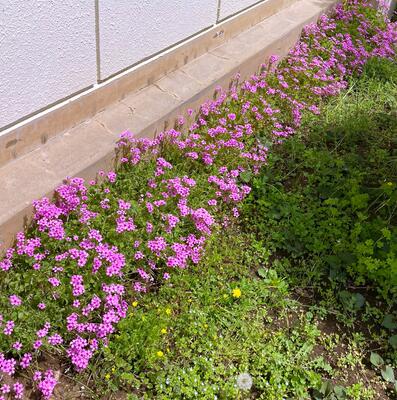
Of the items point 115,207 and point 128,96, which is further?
point 128,96

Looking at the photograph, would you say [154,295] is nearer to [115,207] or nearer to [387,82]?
[115,207]

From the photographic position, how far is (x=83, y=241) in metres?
2.85

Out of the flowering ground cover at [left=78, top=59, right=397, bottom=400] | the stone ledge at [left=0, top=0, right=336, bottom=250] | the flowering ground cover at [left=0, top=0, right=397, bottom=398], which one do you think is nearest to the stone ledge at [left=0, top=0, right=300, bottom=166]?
the stone ledge at [left=0, top=0, right=336, bottom=250]

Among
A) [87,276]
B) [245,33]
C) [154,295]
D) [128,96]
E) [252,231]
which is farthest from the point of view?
[245,33]

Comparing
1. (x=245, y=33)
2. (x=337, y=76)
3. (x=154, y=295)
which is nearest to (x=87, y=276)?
(x=154, y=295)

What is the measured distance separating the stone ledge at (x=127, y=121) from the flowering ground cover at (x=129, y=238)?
10cm

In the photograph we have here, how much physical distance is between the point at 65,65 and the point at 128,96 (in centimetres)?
71

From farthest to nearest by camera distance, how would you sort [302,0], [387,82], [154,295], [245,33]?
1. [302,0]
2. [387,82]
3. [245,33]
4. [154,295]

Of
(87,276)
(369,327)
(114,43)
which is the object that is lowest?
(369,327)

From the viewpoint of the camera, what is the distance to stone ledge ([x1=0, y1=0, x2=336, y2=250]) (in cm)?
300

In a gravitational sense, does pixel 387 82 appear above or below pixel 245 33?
below

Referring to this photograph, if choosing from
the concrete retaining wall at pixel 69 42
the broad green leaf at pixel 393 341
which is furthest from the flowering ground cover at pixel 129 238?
the concrete retaining wall at pixel 69 42

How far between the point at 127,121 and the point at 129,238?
1.10m

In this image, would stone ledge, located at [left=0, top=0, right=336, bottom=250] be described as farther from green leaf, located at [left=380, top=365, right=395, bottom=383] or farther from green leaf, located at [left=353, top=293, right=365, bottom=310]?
green leaf, located at [left=380, top=365, right=395, bottom=383]
